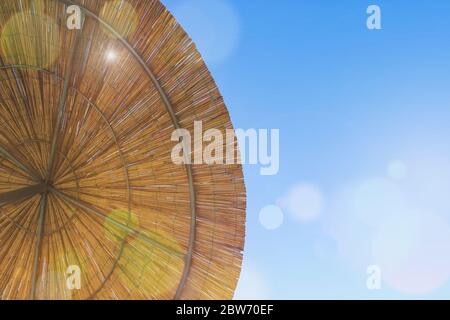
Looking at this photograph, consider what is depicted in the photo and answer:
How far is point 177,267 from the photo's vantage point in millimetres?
3736

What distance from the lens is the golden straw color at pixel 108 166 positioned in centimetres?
331

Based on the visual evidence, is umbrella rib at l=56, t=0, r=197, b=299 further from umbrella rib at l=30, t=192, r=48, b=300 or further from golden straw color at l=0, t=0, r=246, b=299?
umbrella rib at l=30, t=192, r=48, b=300

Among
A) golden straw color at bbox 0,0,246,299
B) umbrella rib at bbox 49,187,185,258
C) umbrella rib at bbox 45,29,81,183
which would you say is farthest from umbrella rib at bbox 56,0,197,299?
umbrella rib at bbox 45,29,81,183

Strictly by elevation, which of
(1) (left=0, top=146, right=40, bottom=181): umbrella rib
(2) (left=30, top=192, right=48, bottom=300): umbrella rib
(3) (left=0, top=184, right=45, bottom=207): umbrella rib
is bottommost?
(2) (left=30, top=192, right=48, bottom=300): umbrella rib

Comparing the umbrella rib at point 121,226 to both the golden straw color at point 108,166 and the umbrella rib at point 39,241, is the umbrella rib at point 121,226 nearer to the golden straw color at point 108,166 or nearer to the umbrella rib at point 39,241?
the golden straw color at point 108,166

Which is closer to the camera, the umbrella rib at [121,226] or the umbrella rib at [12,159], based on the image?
the umbrella rib at [12,159]

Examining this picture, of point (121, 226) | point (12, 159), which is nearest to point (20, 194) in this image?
point (12, 159)

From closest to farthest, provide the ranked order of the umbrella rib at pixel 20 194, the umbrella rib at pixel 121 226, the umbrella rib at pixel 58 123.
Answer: the umbrella rib at pixel 20 194, the umbrella rib at pixel 58 123, the umbrella rib at pixel 121 226

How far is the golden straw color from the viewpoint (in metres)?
3.31

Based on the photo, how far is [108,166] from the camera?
3.60 meters

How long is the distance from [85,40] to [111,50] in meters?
0.19

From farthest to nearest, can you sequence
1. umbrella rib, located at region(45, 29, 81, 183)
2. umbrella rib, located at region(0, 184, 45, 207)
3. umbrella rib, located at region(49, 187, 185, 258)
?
umbrella rib, located at region(49, 187, 185, 258), umbrella rib, located at region(45, 29, 81, 183), umbrella rib, located at region(0, 184, 45, 207)

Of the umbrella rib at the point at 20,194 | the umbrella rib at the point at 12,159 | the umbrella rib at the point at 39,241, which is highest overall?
the umbrella rib at the point at 12,159

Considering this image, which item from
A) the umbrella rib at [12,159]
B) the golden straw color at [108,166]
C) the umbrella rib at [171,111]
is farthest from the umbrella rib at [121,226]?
the umbrella rib at [12,159]
